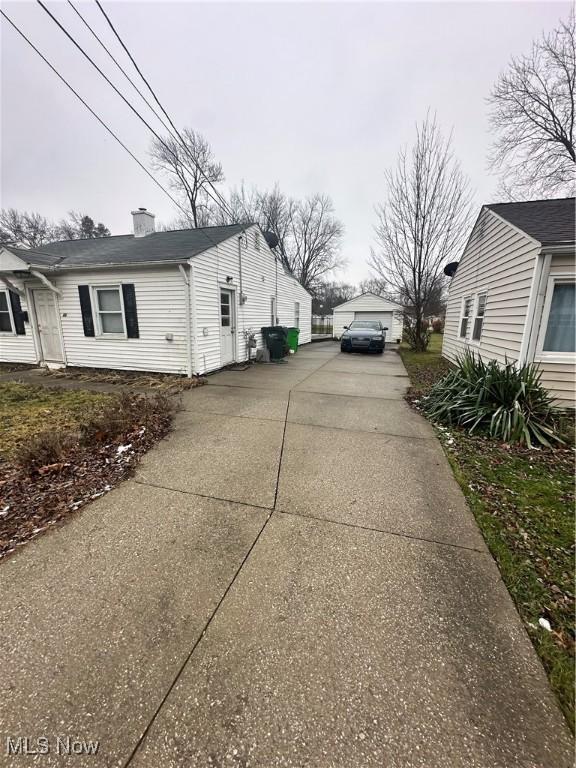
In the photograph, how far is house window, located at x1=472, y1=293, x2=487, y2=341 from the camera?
7857mm

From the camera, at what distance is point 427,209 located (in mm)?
12438

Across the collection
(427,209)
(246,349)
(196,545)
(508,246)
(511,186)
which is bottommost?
(196,545)

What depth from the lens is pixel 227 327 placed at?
946cm

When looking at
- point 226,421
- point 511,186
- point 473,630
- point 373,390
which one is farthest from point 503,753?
point 511,186

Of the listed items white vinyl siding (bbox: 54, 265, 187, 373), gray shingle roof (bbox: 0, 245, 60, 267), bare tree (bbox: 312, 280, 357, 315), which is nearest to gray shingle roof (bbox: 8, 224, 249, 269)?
gray shingle roof (bbox: 0, 245, 60, 267)

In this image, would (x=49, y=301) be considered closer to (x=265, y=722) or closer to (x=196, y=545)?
(x=196, y=545)

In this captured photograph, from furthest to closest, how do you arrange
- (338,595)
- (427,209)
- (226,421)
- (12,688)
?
(427,209) → (226,421) → (338,595) → (12,688)

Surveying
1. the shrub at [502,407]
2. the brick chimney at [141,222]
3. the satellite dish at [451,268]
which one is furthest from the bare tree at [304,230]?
the shrub at [502,407]

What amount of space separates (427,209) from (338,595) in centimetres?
1445

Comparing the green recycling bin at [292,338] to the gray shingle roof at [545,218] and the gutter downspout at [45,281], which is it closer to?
the gray shingle roof at [545,218]

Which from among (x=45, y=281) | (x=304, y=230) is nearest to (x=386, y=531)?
(x=45, y=281)

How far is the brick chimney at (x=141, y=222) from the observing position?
10445 millimetres

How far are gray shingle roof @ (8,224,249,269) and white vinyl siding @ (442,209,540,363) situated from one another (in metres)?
6.75

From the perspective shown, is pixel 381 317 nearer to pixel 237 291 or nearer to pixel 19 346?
pixel 237 291
